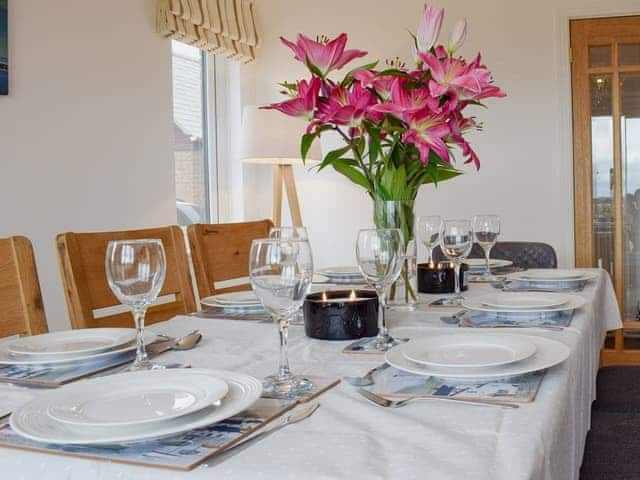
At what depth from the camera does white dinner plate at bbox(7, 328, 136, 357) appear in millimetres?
1029

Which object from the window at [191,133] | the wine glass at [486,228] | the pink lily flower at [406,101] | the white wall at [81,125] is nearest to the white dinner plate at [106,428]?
the pink lily flower at [406,101]

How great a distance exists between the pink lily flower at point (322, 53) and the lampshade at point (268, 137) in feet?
7.32

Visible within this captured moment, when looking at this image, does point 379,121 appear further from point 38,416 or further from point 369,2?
point 369,2

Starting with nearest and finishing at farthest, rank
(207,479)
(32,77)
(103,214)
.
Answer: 1. (207,479)
2. (32,77)
3. (103,214)

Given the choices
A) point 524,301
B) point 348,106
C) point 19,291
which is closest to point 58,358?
point 19,291

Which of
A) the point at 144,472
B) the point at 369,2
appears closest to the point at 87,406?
the point at 144,472

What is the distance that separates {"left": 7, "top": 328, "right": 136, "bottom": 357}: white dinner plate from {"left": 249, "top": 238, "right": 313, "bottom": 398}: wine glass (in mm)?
319

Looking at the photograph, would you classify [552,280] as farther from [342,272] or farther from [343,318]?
[343,318]

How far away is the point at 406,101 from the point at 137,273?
55 centimetres

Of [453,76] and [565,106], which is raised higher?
[565,106]

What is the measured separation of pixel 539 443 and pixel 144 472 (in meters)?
0.34

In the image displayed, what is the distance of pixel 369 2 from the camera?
402 cm

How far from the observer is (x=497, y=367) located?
86 centimetres

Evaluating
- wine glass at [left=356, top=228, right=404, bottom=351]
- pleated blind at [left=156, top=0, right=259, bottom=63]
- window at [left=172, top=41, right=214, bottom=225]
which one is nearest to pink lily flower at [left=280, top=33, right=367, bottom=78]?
wine glass at [left=356, top=228, right=404, bottom=351]
